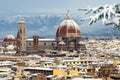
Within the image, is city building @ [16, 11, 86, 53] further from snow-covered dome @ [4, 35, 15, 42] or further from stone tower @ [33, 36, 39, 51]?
snow-covered dome @ [4, 35, 15, 42]

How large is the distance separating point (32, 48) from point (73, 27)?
11565 mm

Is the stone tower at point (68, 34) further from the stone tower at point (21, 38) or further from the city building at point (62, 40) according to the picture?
the stone tower at point (21, 38)

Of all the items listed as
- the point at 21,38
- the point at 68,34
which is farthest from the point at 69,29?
the point at 21,38

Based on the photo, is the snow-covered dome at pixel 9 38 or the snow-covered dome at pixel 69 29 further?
the snow-covered dome at pixel 9 38

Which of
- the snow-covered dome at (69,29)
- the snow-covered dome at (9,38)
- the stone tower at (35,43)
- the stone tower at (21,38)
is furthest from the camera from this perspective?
the snow-covered dome at (9,38)

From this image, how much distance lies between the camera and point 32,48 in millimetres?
111938

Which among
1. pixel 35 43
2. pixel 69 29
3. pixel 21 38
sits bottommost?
pixel 35 43

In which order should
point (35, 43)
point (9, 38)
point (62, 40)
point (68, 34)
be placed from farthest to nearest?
point (9, 38) → point (62, 40) → point (35, 43) → point (68, 34)

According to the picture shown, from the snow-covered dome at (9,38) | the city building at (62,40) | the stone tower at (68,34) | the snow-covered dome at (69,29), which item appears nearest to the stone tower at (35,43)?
the city building at (62,40)

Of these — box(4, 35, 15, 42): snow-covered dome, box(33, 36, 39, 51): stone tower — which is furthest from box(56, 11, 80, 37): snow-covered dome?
box(4, 35, 15, 42): snow-covered dome

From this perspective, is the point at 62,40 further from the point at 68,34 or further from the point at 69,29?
the point at 69,29

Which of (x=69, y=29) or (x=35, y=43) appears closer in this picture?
(x=69, y=29)

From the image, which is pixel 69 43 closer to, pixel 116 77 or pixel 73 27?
pixel 73 27

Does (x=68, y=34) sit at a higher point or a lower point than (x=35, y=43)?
higher
